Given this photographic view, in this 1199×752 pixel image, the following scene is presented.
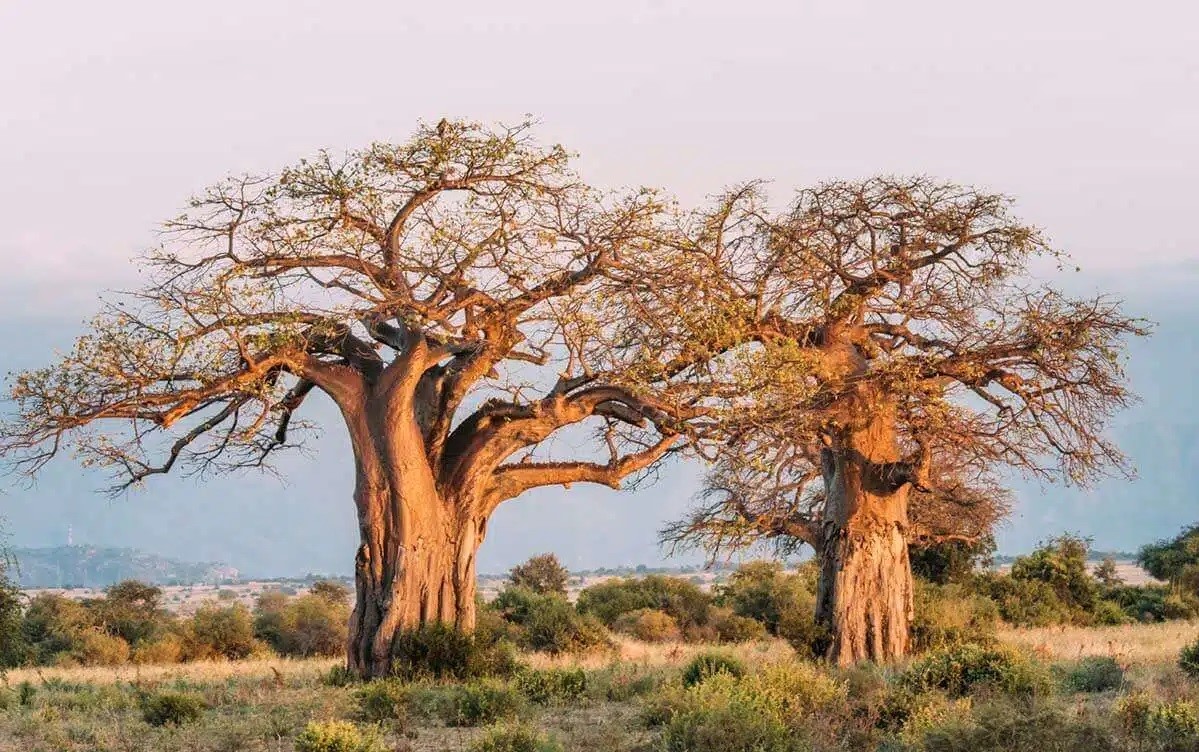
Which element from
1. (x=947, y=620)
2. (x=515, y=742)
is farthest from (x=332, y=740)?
(x=947, y=620)

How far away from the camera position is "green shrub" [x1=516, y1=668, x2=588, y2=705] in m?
19.1

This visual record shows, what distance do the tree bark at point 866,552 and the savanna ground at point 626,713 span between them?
3.53m

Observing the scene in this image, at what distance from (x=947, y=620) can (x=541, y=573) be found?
1056 inches

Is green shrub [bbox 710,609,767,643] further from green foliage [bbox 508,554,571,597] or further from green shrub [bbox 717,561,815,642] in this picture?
green foliage [bbox 508,554,571,597]

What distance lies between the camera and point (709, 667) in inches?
784

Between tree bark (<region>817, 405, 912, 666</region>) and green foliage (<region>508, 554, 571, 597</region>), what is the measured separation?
2794 cm

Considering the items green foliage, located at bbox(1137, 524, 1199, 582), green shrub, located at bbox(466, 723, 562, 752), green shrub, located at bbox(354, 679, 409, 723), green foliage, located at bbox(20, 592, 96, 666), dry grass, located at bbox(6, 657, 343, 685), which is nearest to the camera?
green shrub, located at bbox(466, 723, 562, 752)

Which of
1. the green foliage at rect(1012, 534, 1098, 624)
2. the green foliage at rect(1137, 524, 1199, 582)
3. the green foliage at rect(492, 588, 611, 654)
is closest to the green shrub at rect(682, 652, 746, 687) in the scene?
the green foliage at rect(492, 588, 611, 654)

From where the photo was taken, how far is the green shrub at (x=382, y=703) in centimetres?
1725

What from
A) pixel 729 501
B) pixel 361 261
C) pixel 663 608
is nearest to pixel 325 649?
pixel 663 608

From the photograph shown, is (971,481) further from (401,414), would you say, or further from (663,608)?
(401,414)

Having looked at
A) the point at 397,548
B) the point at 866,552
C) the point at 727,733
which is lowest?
the point at 727,733

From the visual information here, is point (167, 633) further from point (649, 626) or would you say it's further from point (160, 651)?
point (649, 626)

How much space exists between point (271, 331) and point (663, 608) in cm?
2414
